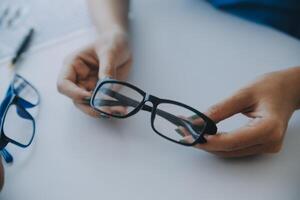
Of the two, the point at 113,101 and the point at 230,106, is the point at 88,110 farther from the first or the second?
the point at 230,106

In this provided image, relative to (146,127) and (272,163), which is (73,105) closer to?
(146,127)

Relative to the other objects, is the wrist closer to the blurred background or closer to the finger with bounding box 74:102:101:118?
the finger with bounding box 74:102:101:118

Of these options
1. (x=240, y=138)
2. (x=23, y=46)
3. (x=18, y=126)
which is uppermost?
(x=23, y=46)

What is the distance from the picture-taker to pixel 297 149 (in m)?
0.46

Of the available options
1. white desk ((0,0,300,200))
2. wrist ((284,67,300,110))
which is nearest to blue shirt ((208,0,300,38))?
white desk ((0,0,300,200))

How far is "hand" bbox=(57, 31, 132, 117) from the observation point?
0.51 meters

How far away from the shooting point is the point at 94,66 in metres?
0.56

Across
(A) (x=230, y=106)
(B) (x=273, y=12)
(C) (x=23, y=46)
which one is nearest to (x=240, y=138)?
(A) (x=230, y=106)

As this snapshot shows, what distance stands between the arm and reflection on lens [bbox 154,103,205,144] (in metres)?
0.09

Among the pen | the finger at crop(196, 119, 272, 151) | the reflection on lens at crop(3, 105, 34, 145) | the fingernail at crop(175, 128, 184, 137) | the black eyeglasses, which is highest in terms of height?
the pen

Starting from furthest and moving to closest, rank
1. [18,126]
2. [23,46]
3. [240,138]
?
[23,46] < [18,126] < [240,138]

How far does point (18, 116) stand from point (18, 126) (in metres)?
0.02

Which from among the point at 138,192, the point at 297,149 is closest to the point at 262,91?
the point at 297,149

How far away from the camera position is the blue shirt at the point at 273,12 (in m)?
0.58
